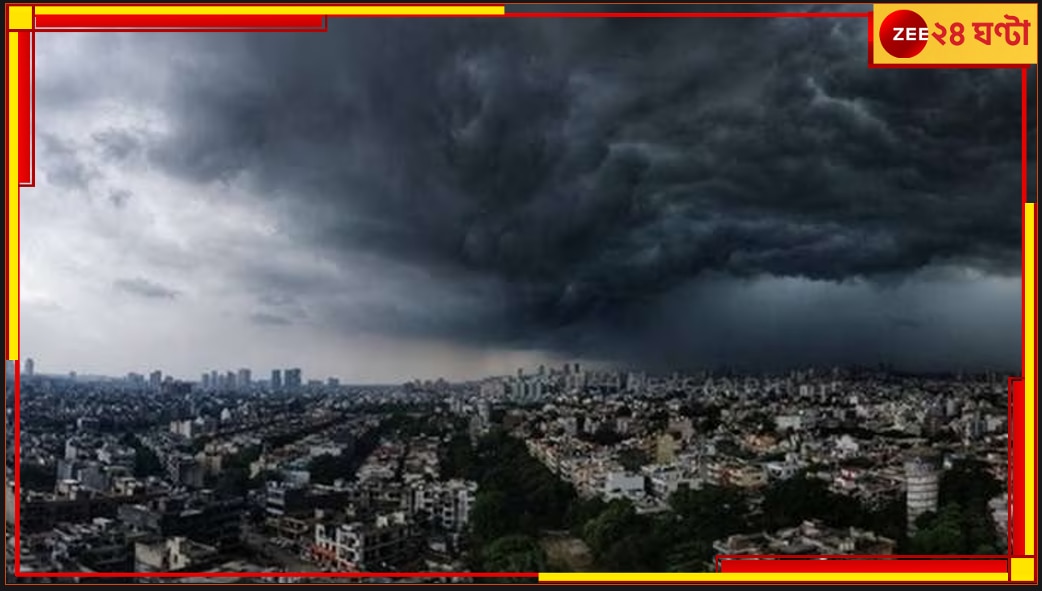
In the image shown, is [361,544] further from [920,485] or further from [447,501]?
[920,485]

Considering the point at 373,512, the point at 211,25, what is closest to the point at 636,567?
the point at 373,512

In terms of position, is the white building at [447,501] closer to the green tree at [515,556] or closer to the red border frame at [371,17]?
the green tree at [515,556]

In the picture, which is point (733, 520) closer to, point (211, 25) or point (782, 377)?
point (782, 377)

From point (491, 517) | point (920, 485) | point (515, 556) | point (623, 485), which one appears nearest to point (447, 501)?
point (491, 517)

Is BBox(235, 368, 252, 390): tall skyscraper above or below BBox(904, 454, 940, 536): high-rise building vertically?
above

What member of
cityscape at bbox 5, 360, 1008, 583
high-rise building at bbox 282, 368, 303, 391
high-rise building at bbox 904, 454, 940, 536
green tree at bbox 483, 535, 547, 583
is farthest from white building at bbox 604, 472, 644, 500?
high-rise building at bbox 282, 368, 303, 391

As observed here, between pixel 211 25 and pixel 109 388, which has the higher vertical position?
pixel 211 25

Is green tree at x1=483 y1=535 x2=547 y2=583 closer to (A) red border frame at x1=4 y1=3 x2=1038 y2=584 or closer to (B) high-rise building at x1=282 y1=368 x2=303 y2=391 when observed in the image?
(A) red border frame at x1=4 y1=3 x2=1038 y2=584
